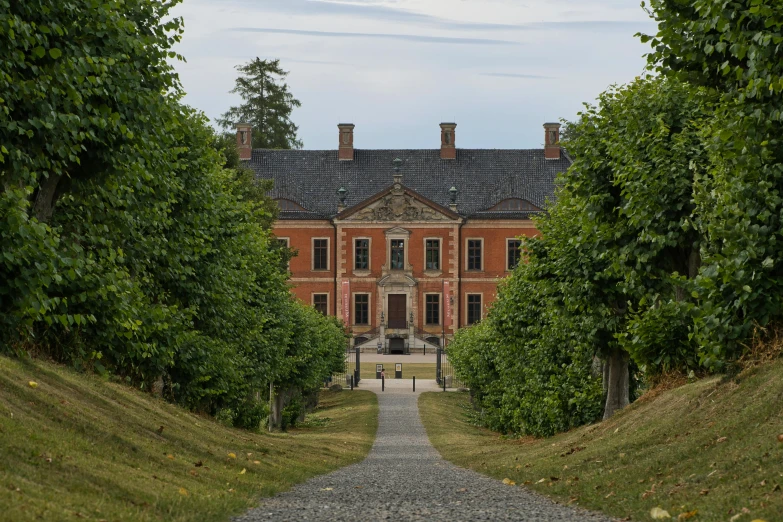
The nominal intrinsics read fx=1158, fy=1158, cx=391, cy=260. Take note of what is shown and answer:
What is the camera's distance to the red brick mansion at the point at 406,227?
272 feet

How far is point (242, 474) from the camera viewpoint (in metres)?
13.8

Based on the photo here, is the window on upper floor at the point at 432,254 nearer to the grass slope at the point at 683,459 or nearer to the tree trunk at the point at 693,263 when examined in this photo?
the grass slope at the point at 683,459

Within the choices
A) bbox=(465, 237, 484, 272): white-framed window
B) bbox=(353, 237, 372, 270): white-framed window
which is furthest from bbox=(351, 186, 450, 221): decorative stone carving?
bbox=(465, 237, 484, 272): white-framed window

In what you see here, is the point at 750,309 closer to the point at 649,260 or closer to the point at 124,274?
the point at 649,260

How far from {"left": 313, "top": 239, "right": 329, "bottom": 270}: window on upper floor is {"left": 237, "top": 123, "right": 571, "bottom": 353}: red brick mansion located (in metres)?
0.07

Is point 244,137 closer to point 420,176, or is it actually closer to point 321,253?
point 321,253

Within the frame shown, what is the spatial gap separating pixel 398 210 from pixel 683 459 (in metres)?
71.0

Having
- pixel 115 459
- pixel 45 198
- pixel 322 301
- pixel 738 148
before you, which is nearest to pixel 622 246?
pixel 738 148

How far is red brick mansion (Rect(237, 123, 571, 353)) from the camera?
83000mm

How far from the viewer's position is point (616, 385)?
24.2 metres

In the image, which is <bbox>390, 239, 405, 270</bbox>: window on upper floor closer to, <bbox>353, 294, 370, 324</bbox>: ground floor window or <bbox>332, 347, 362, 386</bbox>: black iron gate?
<bbox>353, 294, 370, 324</bbox>: ground floor window

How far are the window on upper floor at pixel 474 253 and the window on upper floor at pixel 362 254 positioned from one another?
7.42 meters

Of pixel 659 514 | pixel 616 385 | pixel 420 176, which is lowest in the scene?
pixel 659 514

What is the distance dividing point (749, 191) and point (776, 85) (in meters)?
1.89
